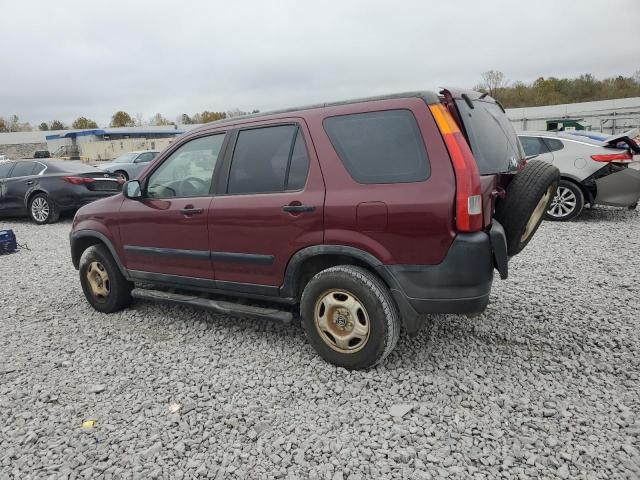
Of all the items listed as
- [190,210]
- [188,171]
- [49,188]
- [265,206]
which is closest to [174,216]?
[190,210]

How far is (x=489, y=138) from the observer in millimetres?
3279

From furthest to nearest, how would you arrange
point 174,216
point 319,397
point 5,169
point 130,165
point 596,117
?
point 596,117 → point 130,165 → point 5,169 → point 174,216 → point 319,397


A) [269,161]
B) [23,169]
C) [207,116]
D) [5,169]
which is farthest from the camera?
[207,116]

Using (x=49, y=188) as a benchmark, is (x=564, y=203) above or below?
below

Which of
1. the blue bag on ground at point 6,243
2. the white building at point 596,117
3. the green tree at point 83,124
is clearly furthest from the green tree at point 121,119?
the blue bag on ground at point 6,243

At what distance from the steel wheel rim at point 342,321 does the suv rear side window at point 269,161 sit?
85cm

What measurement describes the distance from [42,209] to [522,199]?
10.7 metres

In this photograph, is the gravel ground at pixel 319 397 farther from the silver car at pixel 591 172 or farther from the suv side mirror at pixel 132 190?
the silver car at pixel 591 172

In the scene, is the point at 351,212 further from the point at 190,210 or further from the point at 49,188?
the point at 49,188

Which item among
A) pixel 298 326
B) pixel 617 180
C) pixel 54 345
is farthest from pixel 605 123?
pixel 54 345

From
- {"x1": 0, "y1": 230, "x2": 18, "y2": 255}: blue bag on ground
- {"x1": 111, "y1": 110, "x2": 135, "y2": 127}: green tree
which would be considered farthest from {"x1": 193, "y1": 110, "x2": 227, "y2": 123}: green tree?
{"x1": 0, "y1": 230, "x2": 18, "y2": 255}: blue bag on ground

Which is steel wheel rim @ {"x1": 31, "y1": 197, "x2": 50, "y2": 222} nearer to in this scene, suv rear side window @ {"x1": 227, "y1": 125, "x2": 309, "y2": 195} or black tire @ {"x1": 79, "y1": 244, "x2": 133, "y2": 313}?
black tire @ {"x1": 79, "y1": 244, "x2": 133, "y2": 313}

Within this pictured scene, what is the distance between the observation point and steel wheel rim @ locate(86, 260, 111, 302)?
15.2ft

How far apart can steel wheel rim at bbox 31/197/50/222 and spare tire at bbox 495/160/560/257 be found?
411 inches
